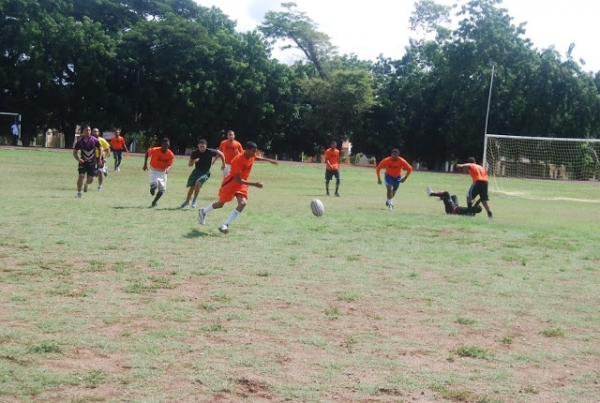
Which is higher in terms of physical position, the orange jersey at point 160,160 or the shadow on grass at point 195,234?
the orange jersey at point 160,160

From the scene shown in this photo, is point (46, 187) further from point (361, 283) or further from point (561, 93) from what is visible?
point (561, 93)

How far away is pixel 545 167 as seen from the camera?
124ft

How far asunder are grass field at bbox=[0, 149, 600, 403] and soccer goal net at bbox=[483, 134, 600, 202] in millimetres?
22191

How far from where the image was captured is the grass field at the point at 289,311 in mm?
5332

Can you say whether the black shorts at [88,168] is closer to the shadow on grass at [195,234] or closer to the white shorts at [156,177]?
the white shorts at [156,177]

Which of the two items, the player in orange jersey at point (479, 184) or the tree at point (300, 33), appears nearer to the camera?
the player in orange jersey at point (479, 184)

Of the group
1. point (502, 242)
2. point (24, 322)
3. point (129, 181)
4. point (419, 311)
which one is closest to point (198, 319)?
point (24, 322)

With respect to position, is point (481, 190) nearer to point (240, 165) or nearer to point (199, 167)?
point (199, 167)

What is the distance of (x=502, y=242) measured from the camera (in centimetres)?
1358

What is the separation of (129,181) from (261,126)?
105ft

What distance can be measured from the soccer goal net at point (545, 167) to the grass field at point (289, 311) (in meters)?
22.2

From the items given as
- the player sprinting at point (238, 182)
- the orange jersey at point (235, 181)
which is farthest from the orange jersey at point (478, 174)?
the orange jersey at point (235, 181)

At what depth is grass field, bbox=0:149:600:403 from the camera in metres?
5.33

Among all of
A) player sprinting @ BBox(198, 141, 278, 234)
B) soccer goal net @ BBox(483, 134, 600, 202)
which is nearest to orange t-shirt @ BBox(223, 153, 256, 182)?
player sprinting @ BBox(198, 141, 278, 234)
